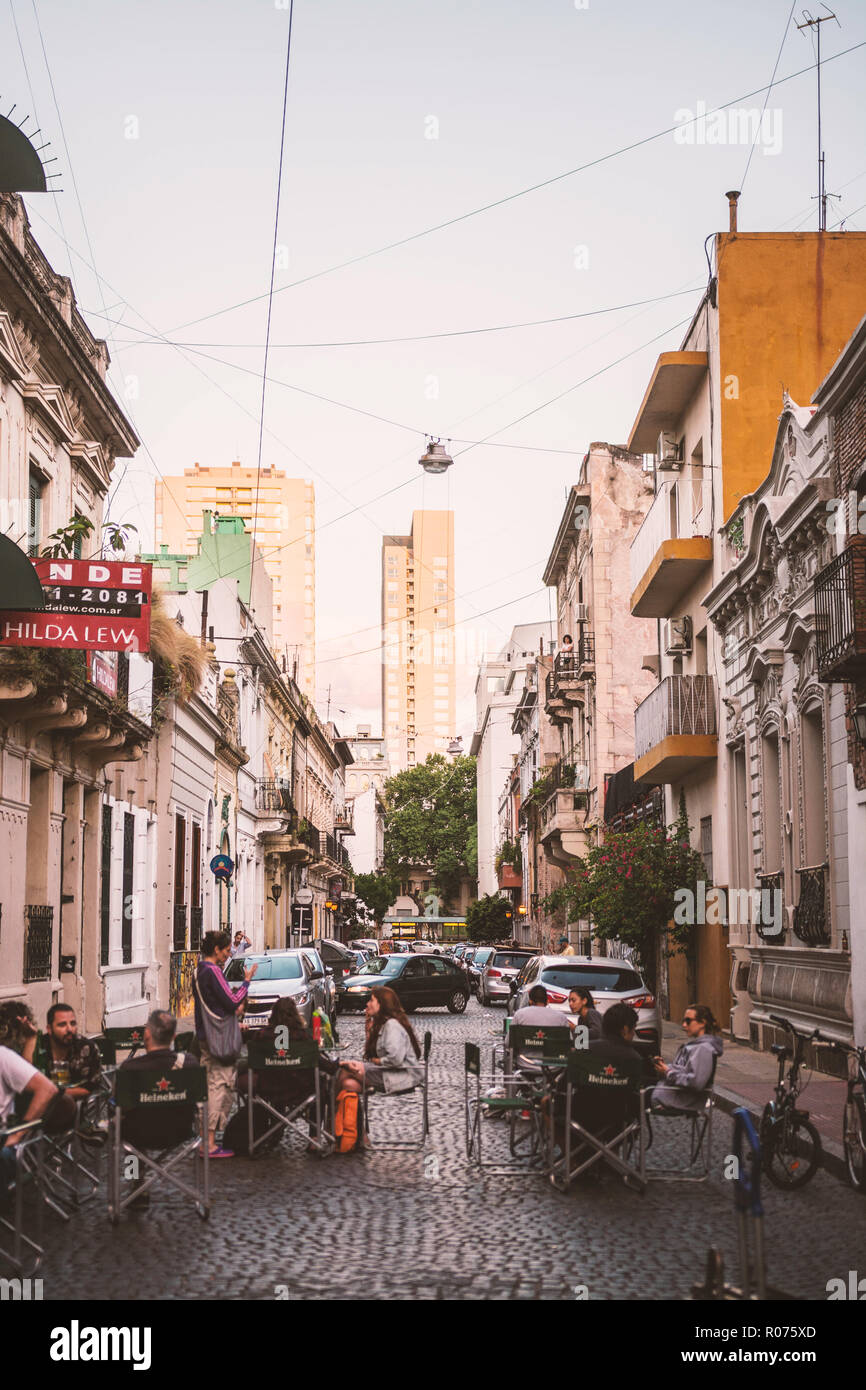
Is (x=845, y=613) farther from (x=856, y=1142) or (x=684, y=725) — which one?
(x=684, y=725)

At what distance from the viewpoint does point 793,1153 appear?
408 inches

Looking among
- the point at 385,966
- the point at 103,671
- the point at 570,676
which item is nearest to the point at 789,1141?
the point at 103,671

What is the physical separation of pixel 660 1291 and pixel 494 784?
95895mm

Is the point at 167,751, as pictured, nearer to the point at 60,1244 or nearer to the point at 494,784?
the point at 60,1244

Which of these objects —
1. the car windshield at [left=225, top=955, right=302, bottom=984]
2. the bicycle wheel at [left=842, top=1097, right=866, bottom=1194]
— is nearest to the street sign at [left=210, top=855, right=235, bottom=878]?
the car windshield at [left=225, top=955, right=302, bottom=984]

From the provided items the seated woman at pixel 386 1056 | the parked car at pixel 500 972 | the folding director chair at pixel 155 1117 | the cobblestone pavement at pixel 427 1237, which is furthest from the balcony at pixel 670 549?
the folding director chair at pixel 155 1117

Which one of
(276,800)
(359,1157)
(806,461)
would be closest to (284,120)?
(806,461)

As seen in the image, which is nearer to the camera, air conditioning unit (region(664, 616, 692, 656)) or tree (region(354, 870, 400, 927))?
air conditioning unit (region(664, 616, 692, 656))

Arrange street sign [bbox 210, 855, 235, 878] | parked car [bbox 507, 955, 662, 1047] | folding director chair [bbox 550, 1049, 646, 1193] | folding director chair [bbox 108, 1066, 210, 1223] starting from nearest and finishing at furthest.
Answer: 1. folding director chair [bbox 108, 1066, 210, 1223]
2. folding director chair [bbox 550, 1049, 646, 1193]
3. parked car [bbox 507, 955, 662, 1047]
4. street sign [bbox 210, 855, 235, 878]

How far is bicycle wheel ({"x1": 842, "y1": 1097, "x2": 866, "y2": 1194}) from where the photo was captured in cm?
1027

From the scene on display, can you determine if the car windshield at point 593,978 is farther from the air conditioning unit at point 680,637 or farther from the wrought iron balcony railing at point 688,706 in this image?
the air conditioning unit at point 680,637

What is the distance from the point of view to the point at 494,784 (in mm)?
103125

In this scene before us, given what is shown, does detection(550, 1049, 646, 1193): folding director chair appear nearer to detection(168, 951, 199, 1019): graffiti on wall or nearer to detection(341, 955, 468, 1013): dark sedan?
detection(168, 951, 199, 1019): graffiti on wall

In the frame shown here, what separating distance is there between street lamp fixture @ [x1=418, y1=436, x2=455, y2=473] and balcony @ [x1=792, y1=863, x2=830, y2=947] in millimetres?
11362
